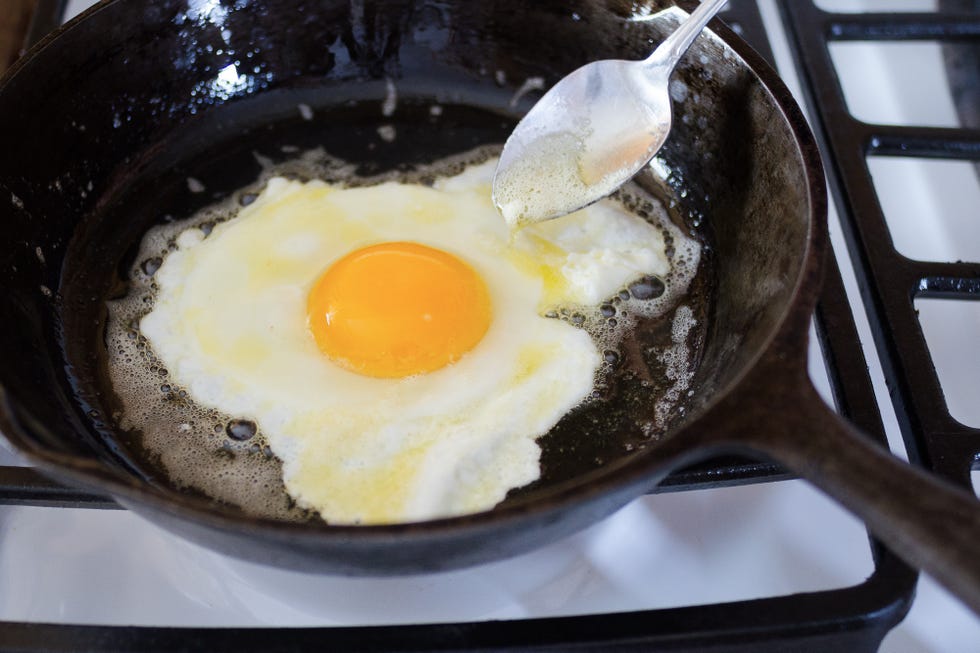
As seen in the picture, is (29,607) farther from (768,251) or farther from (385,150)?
(768,251)

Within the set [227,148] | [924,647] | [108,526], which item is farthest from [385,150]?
[924,647]

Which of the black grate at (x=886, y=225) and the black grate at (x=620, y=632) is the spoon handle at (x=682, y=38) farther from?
the black grate at (x=620, y=632)

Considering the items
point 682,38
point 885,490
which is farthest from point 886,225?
point 885,490

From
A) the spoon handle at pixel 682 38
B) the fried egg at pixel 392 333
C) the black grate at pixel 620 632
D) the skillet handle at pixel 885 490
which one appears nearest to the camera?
the skillet handle at pixel 885 490

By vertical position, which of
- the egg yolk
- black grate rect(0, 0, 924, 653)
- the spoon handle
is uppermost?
the spoon handle

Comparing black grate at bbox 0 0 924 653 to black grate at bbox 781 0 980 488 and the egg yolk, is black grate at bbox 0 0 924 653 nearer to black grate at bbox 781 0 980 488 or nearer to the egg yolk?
black grate at bbox 781 0 980 488

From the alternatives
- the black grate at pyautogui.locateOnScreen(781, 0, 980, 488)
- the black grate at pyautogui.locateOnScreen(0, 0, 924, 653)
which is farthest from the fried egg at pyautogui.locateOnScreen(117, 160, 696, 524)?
the black grate at pyautogui.locateOnScreen(781, 0, 980, 488)

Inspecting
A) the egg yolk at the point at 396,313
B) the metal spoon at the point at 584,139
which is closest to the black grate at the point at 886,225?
the metal spoon at the point at 584,139

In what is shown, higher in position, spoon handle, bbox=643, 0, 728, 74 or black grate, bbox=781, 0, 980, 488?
spoon handle, bbox=643, 0, 728, 74
